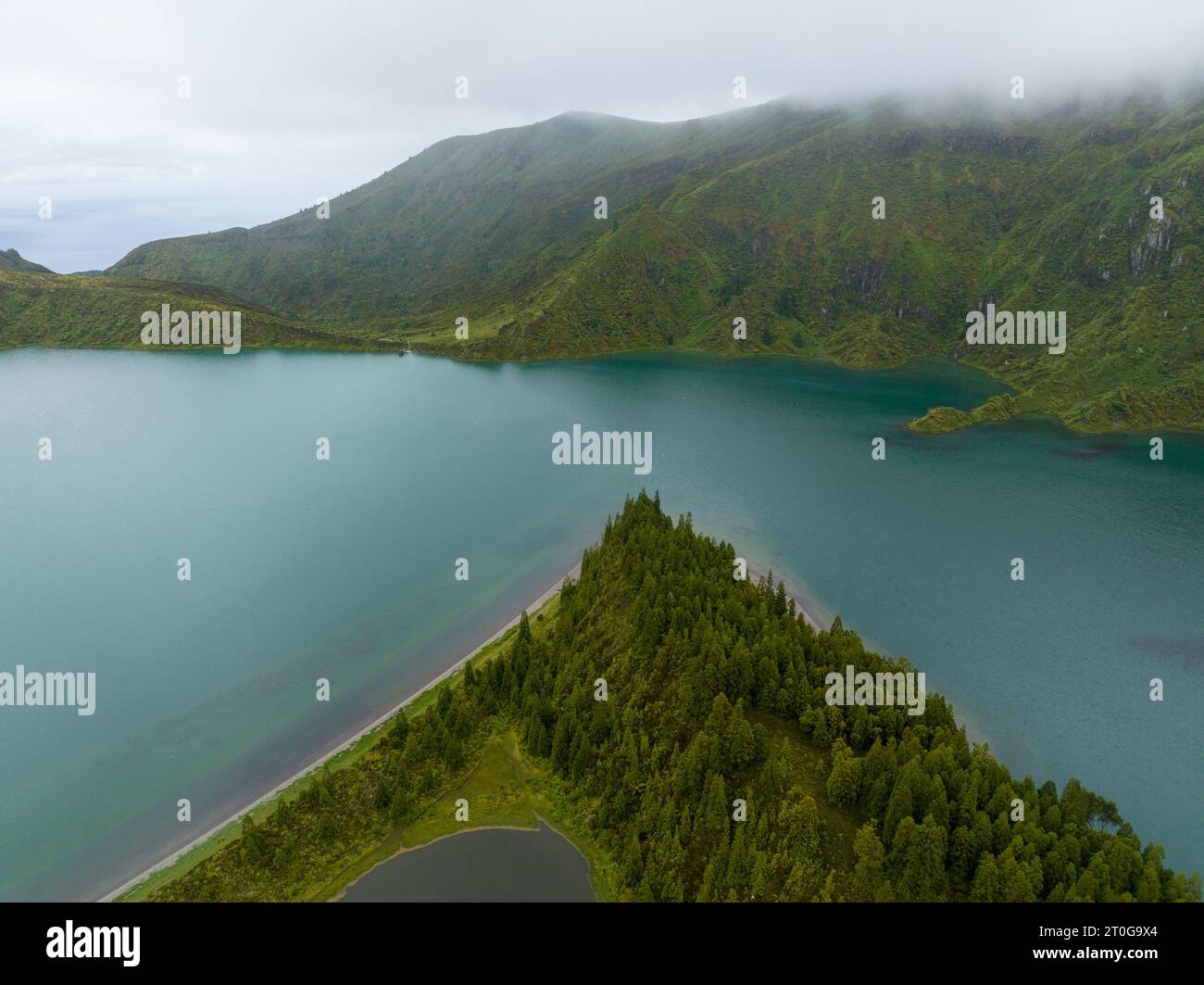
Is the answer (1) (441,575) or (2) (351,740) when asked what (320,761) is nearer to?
(2) (351,740)

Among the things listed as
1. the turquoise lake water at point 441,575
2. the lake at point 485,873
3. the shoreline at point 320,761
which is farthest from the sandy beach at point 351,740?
the lake at point 485,873

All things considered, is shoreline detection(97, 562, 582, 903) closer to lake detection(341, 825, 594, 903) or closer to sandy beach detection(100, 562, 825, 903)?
sandy beach detection(100, 562, 825, 903)

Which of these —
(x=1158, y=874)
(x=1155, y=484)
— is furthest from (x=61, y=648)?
(x=1155, y=484)

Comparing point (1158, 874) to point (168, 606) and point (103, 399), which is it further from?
point (103, 399)

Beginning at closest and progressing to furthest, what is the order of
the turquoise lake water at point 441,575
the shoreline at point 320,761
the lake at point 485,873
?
the lake at point 485,873
the shoreline at point 320,761
the turquoise lake water at point 441,575

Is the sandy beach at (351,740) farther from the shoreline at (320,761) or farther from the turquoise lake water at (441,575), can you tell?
the turquoise lake water at (441,575)

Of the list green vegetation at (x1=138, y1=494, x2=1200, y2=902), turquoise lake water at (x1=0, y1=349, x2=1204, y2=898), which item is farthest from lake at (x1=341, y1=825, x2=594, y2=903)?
turquoise lake water at (x1=0, y1=349, x2=1204, y2=898)
